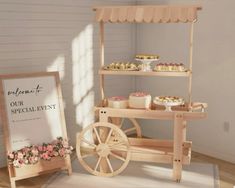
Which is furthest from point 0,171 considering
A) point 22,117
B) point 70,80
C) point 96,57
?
point 96,57

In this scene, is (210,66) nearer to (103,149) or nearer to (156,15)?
(156,15)

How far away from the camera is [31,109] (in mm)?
3578

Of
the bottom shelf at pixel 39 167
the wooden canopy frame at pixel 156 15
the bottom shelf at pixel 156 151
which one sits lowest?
the bottom shelf at pixel 39 167

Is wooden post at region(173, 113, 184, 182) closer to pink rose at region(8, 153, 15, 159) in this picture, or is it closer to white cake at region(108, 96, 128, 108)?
white cake at region(108, 96, 128, 108)

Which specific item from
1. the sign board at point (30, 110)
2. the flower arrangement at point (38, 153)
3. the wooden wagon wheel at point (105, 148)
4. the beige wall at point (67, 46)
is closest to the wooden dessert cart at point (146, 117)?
the wooden wagon wheel at point (105, 148)

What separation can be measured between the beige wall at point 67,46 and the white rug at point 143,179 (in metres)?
0.82

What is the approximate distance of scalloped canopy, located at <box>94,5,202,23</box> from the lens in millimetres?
3219

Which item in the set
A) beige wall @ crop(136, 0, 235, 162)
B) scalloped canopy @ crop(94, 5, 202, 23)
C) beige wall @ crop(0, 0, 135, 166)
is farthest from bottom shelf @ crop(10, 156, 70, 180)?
beige wall @ crop(136, 0, 235, 162)

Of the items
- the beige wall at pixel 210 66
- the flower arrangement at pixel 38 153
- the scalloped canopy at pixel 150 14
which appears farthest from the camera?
the beige wall at pixel 210 66

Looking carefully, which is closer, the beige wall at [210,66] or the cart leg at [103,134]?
the cart leg at [103,134]

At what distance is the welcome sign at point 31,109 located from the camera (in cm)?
345

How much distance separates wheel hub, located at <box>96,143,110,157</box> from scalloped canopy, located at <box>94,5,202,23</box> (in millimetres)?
1207

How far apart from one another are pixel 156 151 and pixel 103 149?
20.1 inches

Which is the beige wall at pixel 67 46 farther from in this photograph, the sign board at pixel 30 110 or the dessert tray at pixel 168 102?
the dessert tray at pixel 168 102
